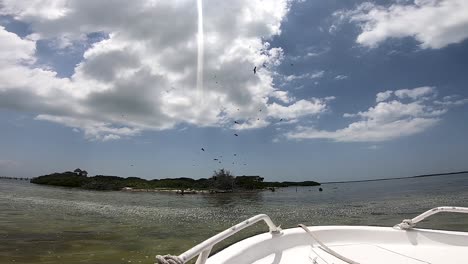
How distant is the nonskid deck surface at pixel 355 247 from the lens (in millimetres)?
2719

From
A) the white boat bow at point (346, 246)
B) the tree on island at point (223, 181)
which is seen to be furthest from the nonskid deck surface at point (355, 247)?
the tree on island at point (223, 181)

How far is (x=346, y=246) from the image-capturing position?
3.23m

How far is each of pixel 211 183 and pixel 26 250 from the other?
2030 inches

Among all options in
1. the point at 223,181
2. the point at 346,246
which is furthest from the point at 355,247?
the point at 223,181

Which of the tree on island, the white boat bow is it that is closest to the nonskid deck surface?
the white boat bow

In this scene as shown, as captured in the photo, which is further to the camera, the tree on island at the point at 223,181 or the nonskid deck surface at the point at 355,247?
the tree on island at the point at 223,181

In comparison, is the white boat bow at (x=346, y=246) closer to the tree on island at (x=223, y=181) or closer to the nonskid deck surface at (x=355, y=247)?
the nonskid deck surface at (x=355, y=247)

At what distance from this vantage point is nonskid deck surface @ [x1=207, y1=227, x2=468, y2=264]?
2.72 metres

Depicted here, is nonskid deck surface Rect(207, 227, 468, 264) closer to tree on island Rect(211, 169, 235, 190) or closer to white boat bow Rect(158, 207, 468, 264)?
white boat bow Rect(158, 207, 468, 264)

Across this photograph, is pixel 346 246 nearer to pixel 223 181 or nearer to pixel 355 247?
pixel 355 247

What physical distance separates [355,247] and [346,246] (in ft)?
0.28

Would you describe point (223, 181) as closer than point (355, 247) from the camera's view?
No

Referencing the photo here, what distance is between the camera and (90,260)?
688 cm

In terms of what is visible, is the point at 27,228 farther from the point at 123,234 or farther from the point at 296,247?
the point at 296,247
